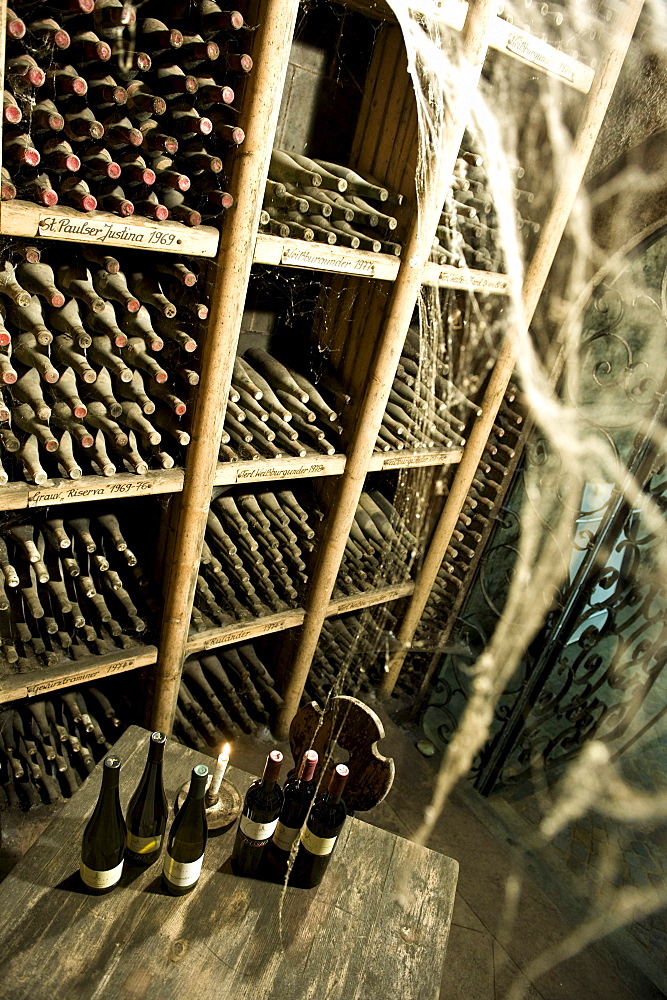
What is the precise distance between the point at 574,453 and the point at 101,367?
2087 millimetres

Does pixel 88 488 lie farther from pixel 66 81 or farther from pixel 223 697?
pixel 223 697

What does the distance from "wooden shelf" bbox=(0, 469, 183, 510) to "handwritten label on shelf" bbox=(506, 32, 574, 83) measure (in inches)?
69.4

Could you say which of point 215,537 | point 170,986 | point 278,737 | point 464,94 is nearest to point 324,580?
point 215,537

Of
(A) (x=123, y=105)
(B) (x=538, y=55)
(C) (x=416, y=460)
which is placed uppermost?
(B) (x=538, y=55)

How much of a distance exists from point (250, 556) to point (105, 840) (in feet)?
4.07

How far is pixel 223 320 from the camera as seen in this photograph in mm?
1940

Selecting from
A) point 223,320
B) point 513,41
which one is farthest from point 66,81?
point 513,41

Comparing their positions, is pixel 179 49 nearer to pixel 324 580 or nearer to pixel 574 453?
pixel 324 580

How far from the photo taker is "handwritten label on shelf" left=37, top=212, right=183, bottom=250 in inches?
60.7

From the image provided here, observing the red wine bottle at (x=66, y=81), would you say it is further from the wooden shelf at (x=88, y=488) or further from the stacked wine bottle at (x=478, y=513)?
the stacked wine bottle at (x=478, y=513)

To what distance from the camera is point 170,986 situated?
4.88 feet

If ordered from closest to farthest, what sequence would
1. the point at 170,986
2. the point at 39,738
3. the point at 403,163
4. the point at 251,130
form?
the point at 170,986
the point at 251,130
the point at 403,163
the point at 39,738

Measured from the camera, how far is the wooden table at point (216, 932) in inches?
58.3

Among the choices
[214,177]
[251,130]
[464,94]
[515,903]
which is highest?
[464,94]
